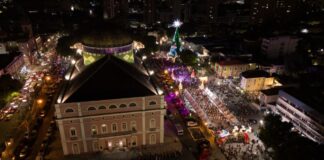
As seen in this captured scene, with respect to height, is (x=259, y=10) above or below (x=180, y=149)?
above

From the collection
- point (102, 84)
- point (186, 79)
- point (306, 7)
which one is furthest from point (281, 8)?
point (102, 84)

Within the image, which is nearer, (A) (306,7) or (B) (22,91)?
(B) (22,91)

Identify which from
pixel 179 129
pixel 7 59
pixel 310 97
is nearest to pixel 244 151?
pixel 179 129

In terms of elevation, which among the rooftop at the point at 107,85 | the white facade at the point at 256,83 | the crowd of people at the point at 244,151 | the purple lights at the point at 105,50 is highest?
the purple lights at the point at 105,50

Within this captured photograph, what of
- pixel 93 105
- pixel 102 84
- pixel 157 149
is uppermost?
pixel 102 84

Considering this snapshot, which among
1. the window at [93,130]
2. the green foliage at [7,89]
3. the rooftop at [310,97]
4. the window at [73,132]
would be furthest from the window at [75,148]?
the rooftop at [310,97]

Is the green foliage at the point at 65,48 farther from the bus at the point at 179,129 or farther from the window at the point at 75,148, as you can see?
the bus at the point at 179,129

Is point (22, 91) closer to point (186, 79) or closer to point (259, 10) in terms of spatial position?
point (186, 79)

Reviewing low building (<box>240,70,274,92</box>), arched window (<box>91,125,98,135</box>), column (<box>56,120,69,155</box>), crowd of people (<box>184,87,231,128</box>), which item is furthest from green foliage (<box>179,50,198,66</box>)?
column (<box>56,120,69,155</box>)
